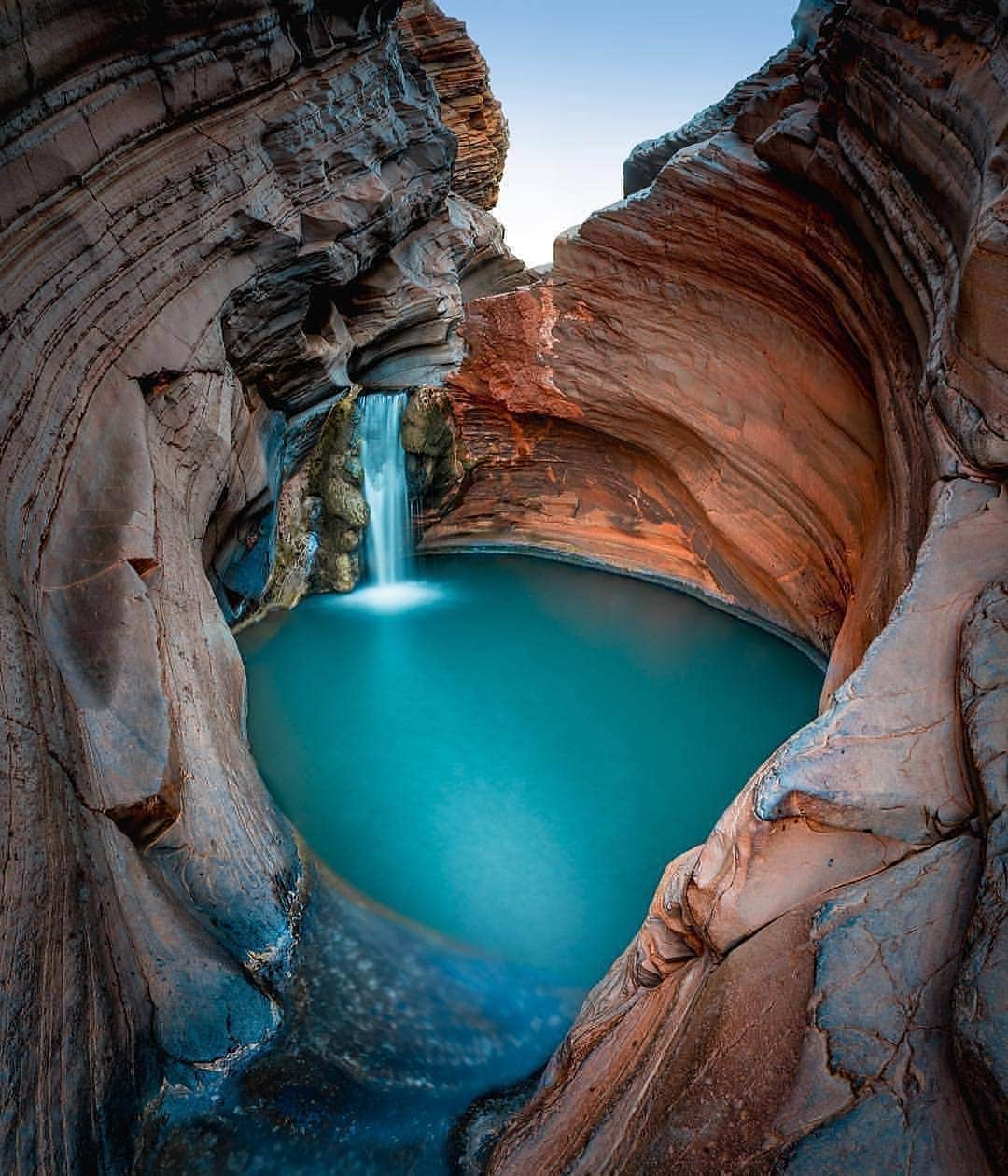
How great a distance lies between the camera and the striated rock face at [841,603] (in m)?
1.59

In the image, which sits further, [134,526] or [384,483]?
[384,483]

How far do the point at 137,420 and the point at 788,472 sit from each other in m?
5.87

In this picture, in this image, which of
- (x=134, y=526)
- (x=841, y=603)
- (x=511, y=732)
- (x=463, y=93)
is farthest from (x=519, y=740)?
(x=463, y=93)

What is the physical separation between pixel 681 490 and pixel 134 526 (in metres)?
6.56

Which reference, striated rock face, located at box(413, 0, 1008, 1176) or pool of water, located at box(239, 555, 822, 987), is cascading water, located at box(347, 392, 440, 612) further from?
striated rock face, located at box(413, 0, 1008, 1176)

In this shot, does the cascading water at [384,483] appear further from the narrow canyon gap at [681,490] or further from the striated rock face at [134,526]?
the striated rock face at [134,526]

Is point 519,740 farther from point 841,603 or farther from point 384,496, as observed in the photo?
point 384,496

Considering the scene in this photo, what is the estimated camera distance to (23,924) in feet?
7.61

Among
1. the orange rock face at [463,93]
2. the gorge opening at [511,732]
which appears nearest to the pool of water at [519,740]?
the gorge opening at [511,732]

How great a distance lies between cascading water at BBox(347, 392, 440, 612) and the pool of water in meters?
0.37

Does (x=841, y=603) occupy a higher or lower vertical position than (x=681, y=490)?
lower

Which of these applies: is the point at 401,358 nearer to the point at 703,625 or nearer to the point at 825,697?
the point at 703,625

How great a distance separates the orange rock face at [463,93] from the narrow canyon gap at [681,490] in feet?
19.9

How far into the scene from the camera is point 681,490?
28.1 feet
